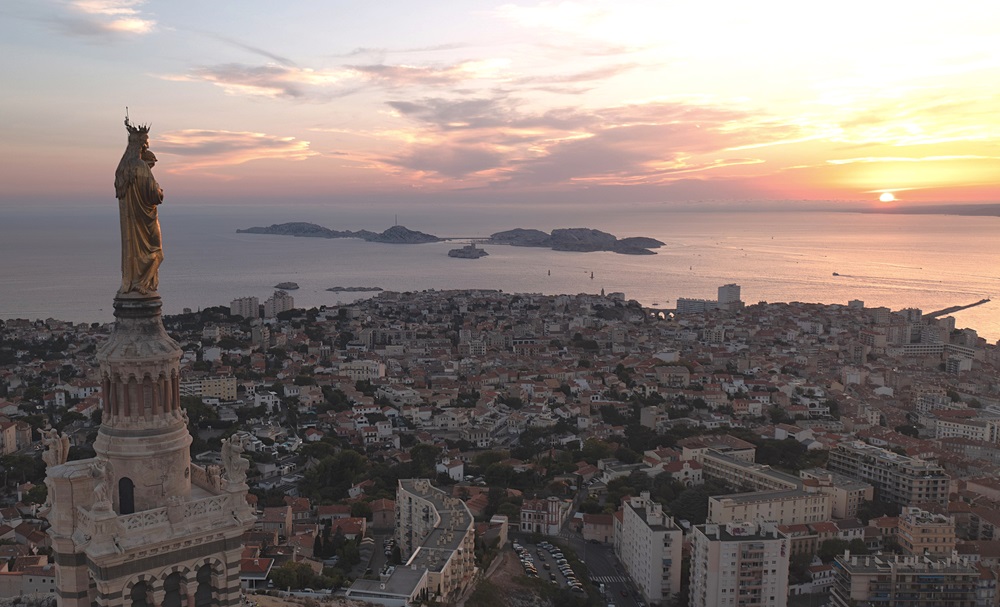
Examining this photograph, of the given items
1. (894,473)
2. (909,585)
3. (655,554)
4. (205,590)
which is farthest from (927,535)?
(205,590)

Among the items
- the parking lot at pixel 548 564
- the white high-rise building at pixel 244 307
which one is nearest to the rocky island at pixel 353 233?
the white high-rise building at pixel 244 307

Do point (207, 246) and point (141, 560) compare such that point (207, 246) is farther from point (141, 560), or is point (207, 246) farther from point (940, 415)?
point (141, 560)

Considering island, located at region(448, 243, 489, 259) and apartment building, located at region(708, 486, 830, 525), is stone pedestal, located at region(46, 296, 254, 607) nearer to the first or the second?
apartment building, located at region(708, 486, 830, 525)

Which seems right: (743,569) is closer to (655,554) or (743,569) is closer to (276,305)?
(655,554)

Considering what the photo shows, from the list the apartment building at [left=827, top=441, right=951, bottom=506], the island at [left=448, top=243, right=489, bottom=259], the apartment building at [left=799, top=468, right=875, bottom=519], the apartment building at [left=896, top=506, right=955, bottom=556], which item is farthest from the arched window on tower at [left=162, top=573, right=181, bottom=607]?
the island at [left=448, top=243, right=489, bottom=259]

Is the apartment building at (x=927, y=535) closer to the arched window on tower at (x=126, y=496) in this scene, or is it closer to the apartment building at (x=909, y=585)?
the apartment building at (x=909, y=585)
